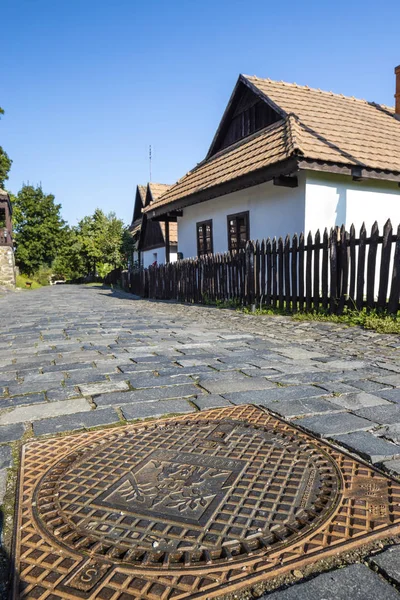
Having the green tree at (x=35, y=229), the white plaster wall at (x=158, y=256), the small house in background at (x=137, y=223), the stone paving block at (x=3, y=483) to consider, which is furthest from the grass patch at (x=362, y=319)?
the green tree at (x=35, y=229)

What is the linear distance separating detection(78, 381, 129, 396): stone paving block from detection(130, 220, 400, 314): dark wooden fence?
4.70m

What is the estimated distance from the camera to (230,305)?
10.4 meters

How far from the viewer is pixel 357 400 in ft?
9.58

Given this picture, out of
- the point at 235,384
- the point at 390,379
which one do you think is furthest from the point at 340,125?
the point at 235,384

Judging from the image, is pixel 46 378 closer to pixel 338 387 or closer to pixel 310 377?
pixel 310 377

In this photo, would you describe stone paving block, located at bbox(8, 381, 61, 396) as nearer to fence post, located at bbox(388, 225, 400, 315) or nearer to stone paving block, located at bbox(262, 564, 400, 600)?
stone paving block, located at bbox(262, 564, 400, 600)

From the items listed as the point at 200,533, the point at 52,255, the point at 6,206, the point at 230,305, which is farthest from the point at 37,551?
the point at 52,255

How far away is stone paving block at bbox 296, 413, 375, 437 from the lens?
2334 mm

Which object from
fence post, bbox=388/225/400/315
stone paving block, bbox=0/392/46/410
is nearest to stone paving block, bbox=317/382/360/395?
stone paving block, bbox=0/392/46/410

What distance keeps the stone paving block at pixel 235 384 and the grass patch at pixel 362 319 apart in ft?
10.7

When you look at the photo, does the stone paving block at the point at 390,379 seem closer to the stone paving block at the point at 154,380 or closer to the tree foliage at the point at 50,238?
the stone paving block at the point at 154,380

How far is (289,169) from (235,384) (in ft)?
23.3

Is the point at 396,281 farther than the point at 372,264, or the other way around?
the point at 372,264

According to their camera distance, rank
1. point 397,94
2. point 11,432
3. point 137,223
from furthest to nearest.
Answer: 1. point 137,223
2. point 397,94
3. point 11,432
